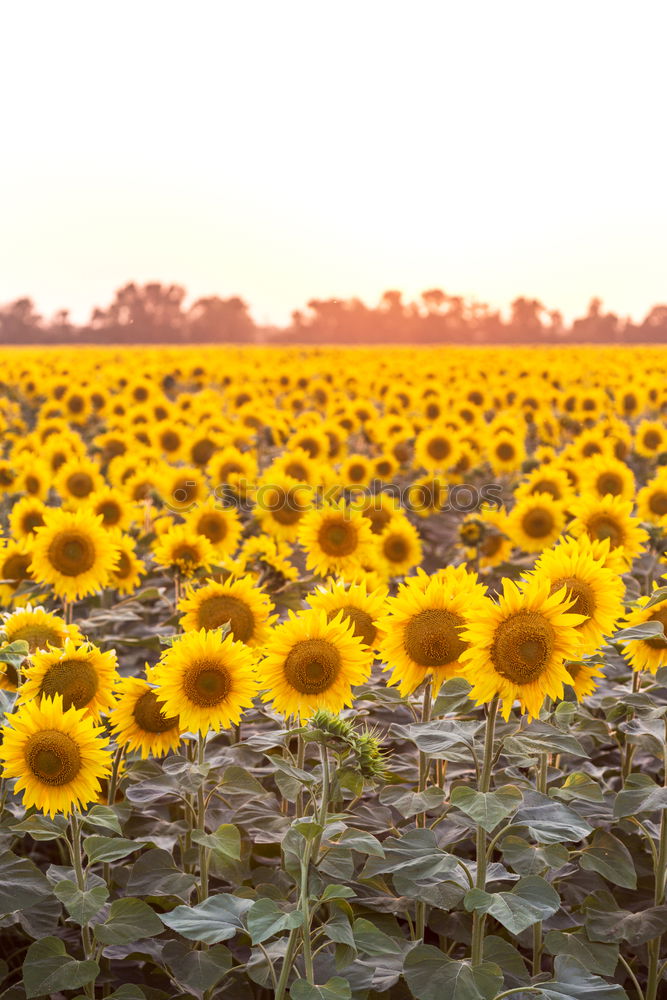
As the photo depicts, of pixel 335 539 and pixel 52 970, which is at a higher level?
pixel 335 539

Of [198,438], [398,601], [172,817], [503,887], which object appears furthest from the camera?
[198,438]

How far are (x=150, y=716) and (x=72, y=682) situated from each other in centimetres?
34

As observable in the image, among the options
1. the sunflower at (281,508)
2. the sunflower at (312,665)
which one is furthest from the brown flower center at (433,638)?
the sunflower at (281,508)

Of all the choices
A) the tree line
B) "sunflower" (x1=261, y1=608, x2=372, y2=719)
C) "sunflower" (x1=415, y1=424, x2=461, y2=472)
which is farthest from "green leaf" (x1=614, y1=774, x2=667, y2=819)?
the tree line

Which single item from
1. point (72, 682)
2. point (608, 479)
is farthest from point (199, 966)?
point (608, 479)

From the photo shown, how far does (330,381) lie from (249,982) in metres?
14.2

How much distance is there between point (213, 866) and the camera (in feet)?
11.6

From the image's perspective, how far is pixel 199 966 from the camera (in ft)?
9.89

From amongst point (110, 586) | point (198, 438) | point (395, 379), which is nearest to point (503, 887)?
point (110, 586)

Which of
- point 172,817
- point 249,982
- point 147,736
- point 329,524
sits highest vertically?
point 329,524

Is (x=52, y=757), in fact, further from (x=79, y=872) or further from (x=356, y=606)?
(x=356, y=606)

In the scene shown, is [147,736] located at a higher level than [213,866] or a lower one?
higher

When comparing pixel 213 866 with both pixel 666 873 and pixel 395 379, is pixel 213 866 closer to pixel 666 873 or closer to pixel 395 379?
pixel 666 873

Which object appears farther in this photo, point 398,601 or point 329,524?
point 329,524
